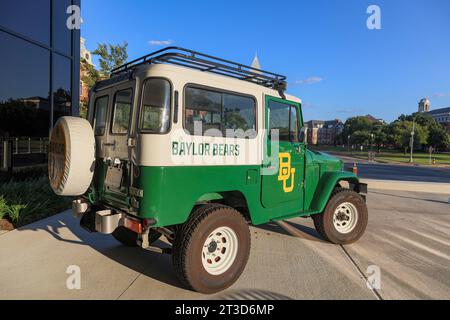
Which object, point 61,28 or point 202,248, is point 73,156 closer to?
point 202,248

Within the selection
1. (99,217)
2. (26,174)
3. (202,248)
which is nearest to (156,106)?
(99,217)

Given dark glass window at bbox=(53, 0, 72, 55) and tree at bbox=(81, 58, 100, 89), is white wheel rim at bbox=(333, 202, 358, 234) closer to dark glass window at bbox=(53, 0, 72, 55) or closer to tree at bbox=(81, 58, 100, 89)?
tree at bbox=(81, 58, 100, 89)

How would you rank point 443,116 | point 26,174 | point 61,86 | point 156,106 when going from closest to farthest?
1. point 156,106
2. point 26,174
3. point 61,86
4. point 443,116

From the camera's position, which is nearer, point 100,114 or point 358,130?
point 100,114

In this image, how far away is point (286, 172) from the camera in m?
4.44

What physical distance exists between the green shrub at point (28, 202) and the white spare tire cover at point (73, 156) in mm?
2875

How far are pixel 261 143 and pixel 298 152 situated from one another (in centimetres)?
87

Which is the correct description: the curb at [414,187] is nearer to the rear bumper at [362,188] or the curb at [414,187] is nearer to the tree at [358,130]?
the rear bumper at [362,188]

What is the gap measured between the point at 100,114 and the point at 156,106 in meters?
1.41

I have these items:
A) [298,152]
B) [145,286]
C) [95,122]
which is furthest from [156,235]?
[298,152]

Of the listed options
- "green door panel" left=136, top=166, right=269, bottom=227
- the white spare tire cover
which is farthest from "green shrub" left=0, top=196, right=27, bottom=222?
"green door panel" left=136, top=166, right=269, bottom=227

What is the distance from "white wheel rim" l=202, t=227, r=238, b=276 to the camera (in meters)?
3.54

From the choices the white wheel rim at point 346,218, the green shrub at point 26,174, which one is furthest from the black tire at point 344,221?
the green shrub at point 26,174

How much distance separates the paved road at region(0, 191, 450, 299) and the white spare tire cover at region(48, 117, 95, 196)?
1.17m
